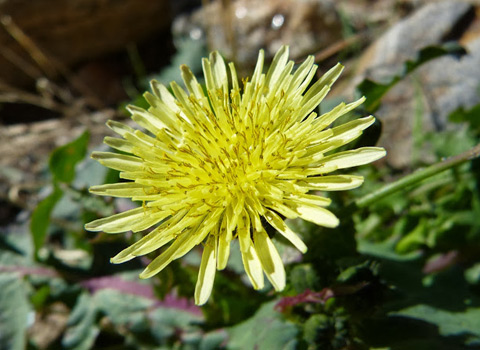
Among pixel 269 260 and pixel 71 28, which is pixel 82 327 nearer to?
pixel 269 260

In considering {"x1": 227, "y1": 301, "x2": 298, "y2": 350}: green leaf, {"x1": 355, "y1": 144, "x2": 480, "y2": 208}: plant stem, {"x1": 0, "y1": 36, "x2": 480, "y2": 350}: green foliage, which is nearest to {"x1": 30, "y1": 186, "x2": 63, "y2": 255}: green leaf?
{"x1": 0, "y1": 36, "x2": 480, "y2": 350}: green foliage

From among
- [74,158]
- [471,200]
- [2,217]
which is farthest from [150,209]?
[2,217]

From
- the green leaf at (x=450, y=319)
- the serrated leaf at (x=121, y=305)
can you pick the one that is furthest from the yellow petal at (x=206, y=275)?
the serrated leaf at (x=121, y=305)

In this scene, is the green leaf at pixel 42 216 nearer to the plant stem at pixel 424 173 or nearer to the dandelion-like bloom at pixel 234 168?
the dandelion-like bloom at pixel 234 168

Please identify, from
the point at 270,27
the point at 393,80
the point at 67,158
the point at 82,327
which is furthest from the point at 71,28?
the point at 393,80

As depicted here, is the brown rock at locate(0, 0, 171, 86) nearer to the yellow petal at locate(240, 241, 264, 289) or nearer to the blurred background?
the blurred background

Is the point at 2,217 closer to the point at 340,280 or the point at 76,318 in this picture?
the point at 76,318
